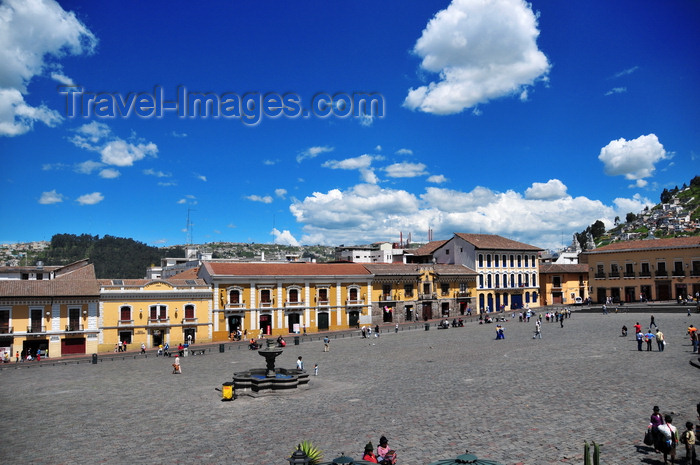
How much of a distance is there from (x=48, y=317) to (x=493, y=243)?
55.5 m

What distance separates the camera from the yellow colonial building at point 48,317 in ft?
145

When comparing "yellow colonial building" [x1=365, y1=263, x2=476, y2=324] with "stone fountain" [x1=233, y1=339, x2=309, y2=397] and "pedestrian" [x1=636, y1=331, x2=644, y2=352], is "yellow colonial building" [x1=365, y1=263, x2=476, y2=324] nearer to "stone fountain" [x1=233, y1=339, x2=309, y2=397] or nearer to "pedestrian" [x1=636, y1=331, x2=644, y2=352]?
"pedestrian" [x1=636, y1=331, x2=644, y2=352]

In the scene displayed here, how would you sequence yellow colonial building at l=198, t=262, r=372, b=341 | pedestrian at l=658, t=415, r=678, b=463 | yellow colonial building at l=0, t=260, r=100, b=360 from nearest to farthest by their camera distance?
pedestrian at l=658, t=415, r=678, b=463
yellow colonial building at l=0, t=260, r=100, b=360
yellow colonial building at l=198, t=262, r=372, b=341

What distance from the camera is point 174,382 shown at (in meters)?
29.6

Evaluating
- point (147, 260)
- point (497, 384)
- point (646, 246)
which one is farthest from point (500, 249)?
point (147, 260)

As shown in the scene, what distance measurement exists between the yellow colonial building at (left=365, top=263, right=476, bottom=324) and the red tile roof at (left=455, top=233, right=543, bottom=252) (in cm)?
438

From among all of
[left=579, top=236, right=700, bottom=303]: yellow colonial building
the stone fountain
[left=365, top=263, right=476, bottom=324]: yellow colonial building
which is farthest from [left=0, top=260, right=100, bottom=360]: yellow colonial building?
[left=579, top=236, right=700, bottom=303]: yellow colonial building

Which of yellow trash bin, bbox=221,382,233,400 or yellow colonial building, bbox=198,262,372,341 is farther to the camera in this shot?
yellow colonial building, bbox=198,262,372,341

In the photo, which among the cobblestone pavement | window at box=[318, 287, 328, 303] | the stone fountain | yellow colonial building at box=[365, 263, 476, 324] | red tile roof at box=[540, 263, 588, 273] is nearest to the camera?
the cobblestone pavement

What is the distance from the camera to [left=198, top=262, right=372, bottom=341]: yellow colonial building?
5394 cm

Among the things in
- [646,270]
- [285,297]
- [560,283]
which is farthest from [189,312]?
[646,270]

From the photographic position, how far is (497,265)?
74.5m

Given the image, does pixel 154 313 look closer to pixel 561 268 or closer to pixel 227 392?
pixel 227 392

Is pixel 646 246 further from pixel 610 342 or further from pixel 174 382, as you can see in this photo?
pixel 174 382
